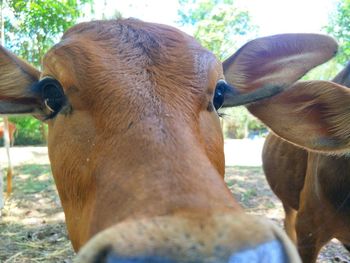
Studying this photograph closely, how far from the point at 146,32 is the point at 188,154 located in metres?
1.03

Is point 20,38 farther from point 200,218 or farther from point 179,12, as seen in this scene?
point 179,12

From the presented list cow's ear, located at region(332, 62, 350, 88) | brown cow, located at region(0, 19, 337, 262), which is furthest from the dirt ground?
brown cow, located at region(0, 19, 337, 262)

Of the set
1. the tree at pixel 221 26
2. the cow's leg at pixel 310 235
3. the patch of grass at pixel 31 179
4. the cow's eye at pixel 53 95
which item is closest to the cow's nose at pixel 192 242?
the cow's eye at pixel 53 95

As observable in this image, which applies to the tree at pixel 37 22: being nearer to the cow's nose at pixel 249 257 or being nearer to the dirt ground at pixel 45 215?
the dirt ground at pixel 45 215

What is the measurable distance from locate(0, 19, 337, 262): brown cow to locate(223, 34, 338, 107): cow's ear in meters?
0.01

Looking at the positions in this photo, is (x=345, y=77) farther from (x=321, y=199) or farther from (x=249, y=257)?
(x=249, y=257)

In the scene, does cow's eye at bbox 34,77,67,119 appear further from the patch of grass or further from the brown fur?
the patch of grass

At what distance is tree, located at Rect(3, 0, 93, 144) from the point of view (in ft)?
21.1

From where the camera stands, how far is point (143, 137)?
1939 mm

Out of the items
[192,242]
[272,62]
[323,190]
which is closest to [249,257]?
[192,242]

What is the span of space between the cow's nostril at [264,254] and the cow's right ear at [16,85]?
203 centimetres

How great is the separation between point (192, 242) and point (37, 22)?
19.2ft

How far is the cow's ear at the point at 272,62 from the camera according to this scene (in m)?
3.31

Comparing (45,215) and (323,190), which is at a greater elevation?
(323,190)
